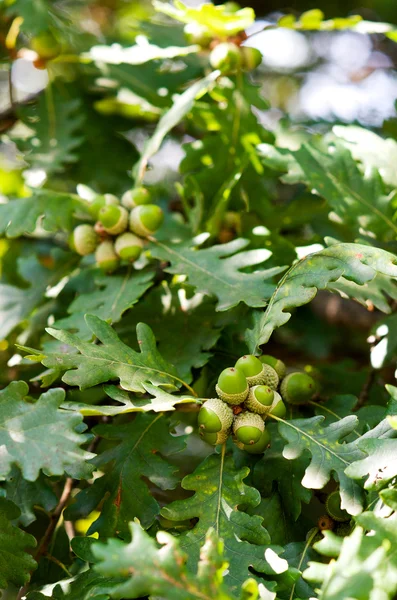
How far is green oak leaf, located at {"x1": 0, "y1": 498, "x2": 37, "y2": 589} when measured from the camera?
1.15 meters

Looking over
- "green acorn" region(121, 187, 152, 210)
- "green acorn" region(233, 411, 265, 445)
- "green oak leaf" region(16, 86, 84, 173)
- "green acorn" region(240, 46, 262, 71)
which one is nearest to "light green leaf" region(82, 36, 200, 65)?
"green acorn" region(240, 46, 262, 71)

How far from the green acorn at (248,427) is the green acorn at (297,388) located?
16cm

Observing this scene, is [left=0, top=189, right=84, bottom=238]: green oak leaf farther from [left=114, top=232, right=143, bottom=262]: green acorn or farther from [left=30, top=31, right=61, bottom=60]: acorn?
[left=30, top=31, right=61, bottom=60]: acorn

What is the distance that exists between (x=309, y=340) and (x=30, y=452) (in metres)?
1.51

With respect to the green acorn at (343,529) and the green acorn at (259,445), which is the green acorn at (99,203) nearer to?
the green acorn at (259,445)

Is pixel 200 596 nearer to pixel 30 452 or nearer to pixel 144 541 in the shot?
pixel 144 541

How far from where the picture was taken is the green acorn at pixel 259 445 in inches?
46.7

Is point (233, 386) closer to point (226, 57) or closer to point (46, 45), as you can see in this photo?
point (226, 57)

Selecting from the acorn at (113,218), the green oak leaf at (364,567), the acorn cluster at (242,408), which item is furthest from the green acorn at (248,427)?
the acorn at (113,218)

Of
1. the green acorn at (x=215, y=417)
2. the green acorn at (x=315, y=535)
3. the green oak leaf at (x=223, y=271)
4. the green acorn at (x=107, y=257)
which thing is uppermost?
the green oak leaf at (x=223, y=271)

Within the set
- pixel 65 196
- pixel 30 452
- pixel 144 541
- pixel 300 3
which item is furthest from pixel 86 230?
pixel 300 3

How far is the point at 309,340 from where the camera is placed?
7.85ft

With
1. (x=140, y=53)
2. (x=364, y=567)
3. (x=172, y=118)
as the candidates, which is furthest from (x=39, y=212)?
(x=364, y=567)

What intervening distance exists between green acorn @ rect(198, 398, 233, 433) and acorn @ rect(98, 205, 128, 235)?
0.58 meters
